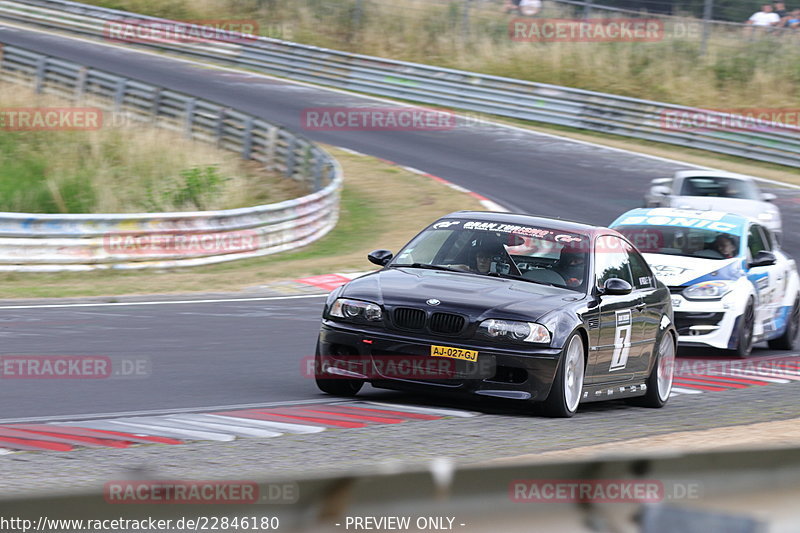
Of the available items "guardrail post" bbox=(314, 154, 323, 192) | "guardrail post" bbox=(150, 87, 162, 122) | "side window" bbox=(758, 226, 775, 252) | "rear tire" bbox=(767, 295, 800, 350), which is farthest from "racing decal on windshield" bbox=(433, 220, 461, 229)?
"guardrail post" bbox=(150, 87, 162, 122)

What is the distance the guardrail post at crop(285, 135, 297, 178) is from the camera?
25.6 meters

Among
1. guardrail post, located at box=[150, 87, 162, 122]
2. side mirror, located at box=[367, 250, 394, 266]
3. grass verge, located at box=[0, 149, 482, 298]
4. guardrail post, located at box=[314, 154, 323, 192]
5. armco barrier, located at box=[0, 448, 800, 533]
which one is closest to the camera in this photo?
armco barrier, located at box=[0, 448, 800, 533]

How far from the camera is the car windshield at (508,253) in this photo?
357 inches

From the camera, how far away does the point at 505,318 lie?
26.8ft

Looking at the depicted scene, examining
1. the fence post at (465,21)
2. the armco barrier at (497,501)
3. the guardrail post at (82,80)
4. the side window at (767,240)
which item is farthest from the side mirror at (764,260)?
the fence post at (465,21)

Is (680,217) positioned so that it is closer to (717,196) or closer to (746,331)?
(746,331)

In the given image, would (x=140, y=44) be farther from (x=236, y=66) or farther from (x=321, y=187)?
(x=321, y=187)

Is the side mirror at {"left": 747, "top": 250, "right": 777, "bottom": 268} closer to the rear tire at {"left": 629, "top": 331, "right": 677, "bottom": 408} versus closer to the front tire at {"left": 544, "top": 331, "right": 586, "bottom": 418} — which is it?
the rear tire at {"left": 629, "top": 331, "right": 677, "bottom": 408}

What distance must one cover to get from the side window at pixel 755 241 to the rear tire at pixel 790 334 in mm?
962

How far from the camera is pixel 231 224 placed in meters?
19.0

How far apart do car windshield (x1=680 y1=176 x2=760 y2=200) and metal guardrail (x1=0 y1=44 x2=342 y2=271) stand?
21.4 feet

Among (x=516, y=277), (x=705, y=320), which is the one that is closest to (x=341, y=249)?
(x=705, y=320)

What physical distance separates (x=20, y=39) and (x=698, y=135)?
23.3m

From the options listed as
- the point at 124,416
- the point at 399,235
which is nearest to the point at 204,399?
the point at 124,416
